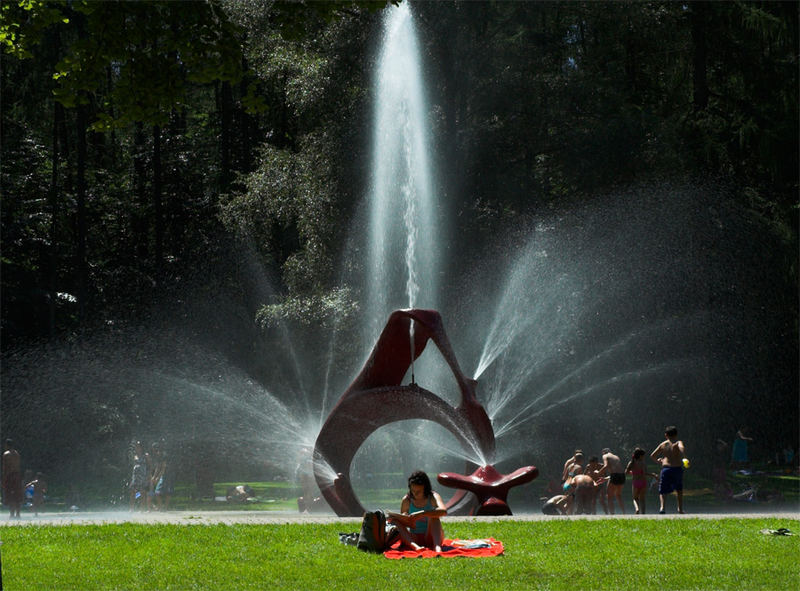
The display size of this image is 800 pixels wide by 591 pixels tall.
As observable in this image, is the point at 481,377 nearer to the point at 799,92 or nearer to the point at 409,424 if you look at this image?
the point at 409,424

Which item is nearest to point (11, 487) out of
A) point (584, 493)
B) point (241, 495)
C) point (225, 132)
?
point (241, 495)

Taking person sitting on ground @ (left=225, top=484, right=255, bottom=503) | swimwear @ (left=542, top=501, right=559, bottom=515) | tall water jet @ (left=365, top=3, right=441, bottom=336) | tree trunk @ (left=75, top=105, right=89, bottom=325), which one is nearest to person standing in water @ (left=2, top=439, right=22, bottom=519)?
person sitting on ground @ (left=225, top=484, right=255, bottom=503)

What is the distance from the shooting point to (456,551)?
1164 centimetres

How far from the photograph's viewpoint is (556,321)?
Result: 1035 inches

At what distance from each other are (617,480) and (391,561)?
836 cm

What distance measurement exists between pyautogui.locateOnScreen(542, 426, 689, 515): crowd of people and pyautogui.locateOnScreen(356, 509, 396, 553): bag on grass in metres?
6.61

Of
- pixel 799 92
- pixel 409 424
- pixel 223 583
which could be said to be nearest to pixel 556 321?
pixel 409 424

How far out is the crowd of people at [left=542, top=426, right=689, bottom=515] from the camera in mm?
17344

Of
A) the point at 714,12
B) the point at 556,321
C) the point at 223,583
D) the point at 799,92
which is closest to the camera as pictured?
the point at 223,583

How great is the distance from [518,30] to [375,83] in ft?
12.5

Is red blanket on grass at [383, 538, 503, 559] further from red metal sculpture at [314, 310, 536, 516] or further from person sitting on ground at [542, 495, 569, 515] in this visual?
person sitting on ground at [542, 495, 569, 515]

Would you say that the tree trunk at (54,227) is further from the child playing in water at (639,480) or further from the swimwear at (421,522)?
the swimwear at (421,522)

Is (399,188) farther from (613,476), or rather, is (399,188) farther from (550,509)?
(613,476)

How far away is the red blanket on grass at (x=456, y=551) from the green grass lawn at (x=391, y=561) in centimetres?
22
